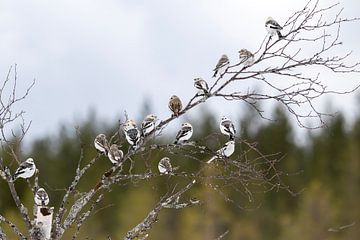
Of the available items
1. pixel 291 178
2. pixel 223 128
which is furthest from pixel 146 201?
pixel 223 128

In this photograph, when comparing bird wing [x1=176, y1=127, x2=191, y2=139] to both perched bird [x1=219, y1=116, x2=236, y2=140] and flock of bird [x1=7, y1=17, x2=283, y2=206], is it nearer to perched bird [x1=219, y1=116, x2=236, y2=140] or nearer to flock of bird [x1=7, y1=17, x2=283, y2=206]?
flock of bird [x1=7, y1=17, x2=283, y2=206]

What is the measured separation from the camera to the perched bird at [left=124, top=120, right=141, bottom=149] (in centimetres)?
686

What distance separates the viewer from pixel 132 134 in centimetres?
709

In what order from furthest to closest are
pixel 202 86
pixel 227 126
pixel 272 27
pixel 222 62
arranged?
pixel 222 62, pixel 227 126, pixel 202 86, pixel 272 27

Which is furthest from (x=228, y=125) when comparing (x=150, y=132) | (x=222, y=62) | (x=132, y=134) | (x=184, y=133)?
(x=150, y=132)

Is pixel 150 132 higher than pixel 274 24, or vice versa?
pixel 274 24

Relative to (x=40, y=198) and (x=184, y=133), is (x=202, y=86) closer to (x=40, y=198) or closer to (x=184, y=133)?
(x=184, y=133)

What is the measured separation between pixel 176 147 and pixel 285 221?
1149 inches

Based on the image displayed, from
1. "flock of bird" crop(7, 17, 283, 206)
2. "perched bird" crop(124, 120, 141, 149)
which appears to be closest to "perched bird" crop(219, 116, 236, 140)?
"flock of bird" crop(7, 17, 283, 206)

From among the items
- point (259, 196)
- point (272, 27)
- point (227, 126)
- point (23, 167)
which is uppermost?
point (259, 196)

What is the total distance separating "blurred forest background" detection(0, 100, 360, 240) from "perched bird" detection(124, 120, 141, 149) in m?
23.0

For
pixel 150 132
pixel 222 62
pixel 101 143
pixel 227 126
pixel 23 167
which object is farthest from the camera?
pixel 222 62

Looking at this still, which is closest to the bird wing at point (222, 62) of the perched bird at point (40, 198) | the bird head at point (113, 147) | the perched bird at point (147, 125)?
the perched bird at point (147, 125)

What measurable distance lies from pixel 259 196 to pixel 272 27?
32321 mm
